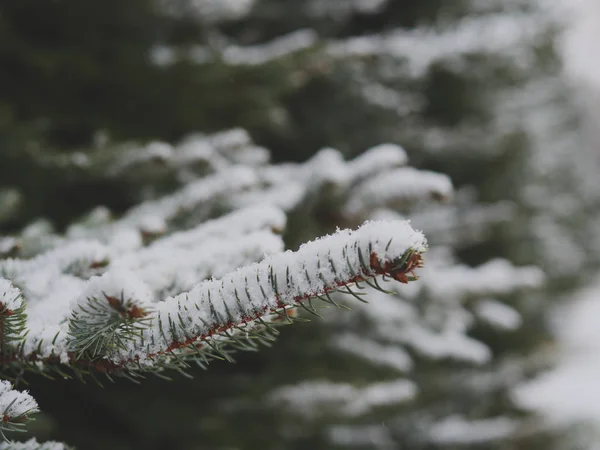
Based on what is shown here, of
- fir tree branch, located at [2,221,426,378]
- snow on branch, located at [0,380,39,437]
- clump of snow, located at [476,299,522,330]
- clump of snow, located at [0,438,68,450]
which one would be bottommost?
clump of snow, located at [0,438,68,450]

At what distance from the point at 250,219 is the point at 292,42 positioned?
0.83m

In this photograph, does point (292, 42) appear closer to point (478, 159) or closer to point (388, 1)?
point (388, 1)

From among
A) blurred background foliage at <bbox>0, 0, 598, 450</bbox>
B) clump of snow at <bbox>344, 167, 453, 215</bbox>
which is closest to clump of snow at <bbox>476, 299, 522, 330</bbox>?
blurred background foliage at <bbox>0, 0, 598, 450</bbox>

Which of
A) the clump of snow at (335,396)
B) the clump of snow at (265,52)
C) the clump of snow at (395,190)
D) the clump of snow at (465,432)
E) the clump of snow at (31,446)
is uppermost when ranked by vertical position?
the clump of snow at (265,52)

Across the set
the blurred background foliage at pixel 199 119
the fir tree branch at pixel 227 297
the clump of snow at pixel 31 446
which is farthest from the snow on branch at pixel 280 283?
the blurred background foliage at pixel 199 119

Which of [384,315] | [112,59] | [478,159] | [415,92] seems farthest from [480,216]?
[112,59]

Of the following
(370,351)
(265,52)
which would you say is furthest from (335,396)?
(265,52)

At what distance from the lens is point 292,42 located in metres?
1.39

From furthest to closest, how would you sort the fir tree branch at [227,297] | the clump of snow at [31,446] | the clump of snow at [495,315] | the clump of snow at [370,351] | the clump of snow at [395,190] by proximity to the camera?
1. the clump of snow at [495,315]
2. the clump of snow at [370,351]
3. the clump of snow at [395,190]
4. the clump of snow at [31,446]
5. the fir tree branch at [227,297]

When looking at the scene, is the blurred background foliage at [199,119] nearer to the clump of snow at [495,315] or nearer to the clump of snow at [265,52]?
the clump of snow at [265,52]

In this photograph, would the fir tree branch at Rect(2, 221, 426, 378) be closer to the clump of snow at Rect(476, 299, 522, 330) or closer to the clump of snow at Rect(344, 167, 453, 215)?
the clump of snow at Rect(344, 167, 453, 215)

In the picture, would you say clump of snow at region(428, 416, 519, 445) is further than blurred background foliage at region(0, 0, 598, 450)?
Yes

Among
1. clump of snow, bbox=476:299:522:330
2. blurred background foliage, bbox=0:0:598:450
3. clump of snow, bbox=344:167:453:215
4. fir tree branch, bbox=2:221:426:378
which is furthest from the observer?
clump of snow, bbox=476:299:522:330

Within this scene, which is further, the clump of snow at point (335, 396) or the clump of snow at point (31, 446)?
the clump of snow at point (335, 396)
